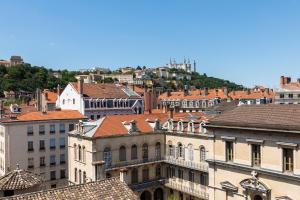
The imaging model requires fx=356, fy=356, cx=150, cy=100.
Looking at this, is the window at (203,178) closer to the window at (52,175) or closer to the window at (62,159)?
the window at (62,159)

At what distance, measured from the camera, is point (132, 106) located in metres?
74.5

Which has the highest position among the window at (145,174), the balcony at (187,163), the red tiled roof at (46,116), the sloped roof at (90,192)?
the red tiled roof at (46,116)

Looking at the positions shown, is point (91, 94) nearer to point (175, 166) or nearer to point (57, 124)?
point (57, 124)

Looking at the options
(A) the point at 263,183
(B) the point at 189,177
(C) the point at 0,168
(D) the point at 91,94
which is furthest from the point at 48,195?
(D) the point at 91,94

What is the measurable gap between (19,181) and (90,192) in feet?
18.7

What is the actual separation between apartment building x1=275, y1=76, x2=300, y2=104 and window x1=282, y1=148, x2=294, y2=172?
5900 cm

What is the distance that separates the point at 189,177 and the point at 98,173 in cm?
2435

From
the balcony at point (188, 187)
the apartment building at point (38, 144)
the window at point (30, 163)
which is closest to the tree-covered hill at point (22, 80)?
the apartment building at point (38, 144)

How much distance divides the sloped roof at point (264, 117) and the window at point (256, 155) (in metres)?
1.80

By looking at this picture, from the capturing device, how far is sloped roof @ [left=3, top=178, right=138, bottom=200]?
20200 millimetres

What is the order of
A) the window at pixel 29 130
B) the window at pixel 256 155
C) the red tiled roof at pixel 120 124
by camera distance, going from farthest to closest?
the window at pixel 29 130 → the red tiled roof at pixel 120 124 → the window at pixel 256 155

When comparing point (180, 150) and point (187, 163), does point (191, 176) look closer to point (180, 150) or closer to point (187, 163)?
point (187, 163)

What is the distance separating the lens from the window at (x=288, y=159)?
1048 inches

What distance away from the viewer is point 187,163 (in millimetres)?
47250
